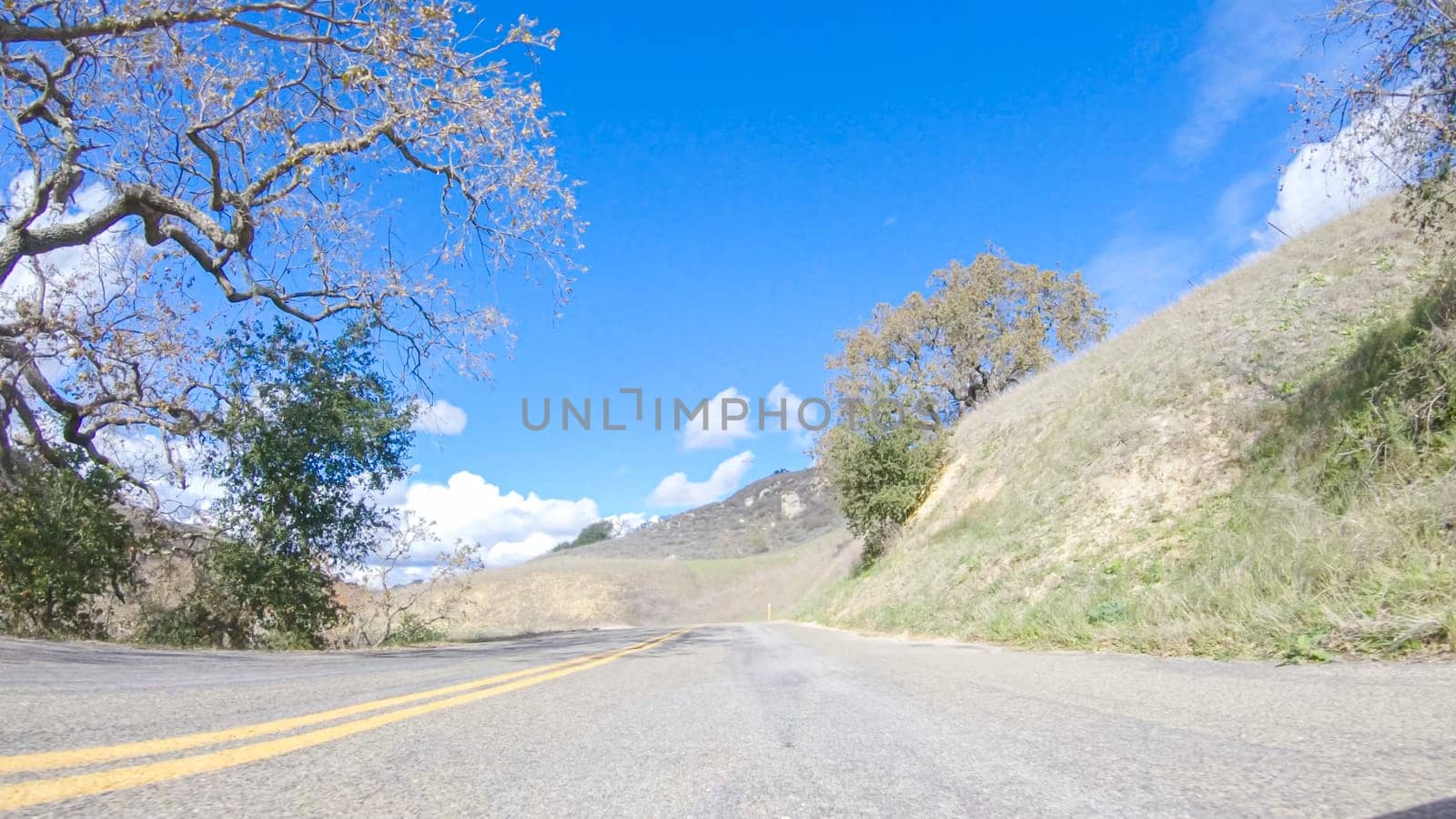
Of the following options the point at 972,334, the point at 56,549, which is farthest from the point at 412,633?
the point at 972,334

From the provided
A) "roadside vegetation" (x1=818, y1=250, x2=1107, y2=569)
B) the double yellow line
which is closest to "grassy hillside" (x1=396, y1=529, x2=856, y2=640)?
"roadside vegetation" (x1=818, y1=250, x2=1107, y2=569)

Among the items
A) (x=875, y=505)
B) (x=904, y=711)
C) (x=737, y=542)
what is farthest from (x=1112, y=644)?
(x=737, y=542)

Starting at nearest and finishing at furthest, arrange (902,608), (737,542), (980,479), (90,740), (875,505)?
1. (90,740)
2. (902,608)
3. (980,479)
4. (875,505)
5. (737,542)

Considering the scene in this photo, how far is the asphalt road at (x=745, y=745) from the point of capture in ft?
7.30

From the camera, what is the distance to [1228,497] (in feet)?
33.6

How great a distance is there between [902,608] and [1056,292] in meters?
29.0

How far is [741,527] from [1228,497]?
97974 millimetres

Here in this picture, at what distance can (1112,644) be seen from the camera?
762 cm

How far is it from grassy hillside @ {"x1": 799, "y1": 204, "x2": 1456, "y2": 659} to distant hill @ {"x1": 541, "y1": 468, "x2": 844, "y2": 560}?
67.3m

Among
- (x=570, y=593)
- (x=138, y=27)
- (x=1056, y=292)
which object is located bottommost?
(x=570, y=593)

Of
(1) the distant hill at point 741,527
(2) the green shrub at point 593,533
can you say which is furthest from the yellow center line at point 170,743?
(2) the green shrub at point 593,533

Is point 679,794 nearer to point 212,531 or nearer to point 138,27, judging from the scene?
point 138,27

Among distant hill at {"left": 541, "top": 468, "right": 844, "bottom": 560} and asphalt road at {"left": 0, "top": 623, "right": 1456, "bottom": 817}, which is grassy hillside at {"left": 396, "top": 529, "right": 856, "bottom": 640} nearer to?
distant hill at {"left": 541, "top": 468, "right": 844, "bottom": 560}

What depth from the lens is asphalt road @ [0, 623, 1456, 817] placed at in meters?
2.22
